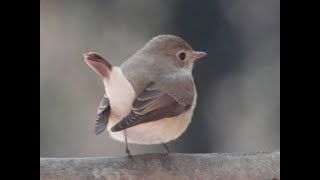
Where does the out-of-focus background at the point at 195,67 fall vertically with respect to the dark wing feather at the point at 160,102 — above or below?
below

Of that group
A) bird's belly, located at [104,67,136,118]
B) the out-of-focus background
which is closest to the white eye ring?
bird's belly, located at [104,67,136,118]

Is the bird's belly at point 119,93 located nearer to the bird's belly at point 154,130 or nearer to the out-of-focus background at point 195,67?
the bird's belly at point 154,130

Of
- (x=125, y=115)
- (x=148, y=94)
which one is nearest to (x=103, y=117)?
(x=125, y=115)

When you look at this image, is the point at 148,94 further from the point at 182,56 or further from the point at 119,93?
the point at 182,56

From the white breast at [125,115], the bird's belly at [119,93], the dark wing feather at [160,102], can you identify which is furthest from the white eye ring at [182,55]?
the bird's belly at [119,93]

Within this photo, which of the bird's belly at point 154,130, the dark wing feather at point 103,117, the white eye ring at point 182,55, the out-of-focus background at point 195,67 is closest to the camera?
the dark wing feather at point 103,117

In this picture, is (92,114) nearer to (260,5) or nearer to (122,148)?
(122,148)

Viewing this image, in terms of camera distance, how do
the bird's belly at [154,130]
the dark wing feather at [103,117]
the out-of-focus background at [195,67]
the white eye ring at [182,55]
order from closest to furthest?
the dark wing feather at [103,117], the bird's belly at [154,130], the white eye ring at [182,55], the out-of-focus background at [195,67]

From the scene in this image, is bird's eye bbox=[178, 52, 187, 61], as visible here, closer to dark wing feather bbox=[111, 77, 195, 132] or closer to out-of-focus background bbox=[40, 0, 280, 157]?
dark wing feather bbox=[111, 77, 195, 132]
